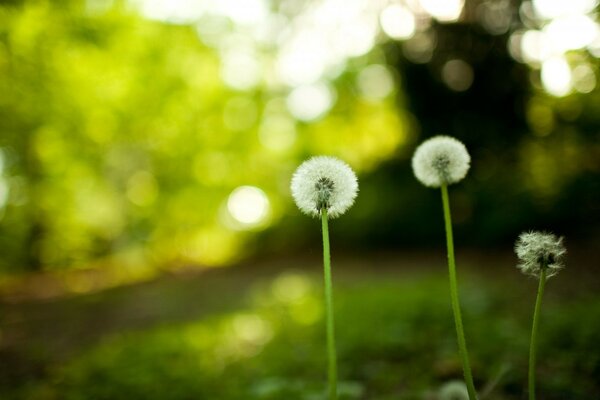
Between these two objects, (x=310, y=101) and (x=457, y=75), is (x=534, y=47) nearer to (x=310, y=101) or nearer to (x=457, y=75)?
(x=457, y=75)

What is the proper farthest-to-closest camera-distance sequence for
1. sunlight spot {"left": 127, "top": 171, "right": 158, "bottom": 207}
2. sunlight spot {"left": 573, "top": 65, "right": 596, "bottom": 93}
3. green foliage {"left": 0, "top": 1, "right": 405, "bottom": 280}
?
1. sunlight spot {"left": 127, "top": 171, "right": 158, "bottom": 207}
2. green foliage {"left": 0, "top": 1, "right": 405, "bottom": 280}
3. sunlight spot {"left": 573, "top": 65, "right": 596, "bottom": 93}

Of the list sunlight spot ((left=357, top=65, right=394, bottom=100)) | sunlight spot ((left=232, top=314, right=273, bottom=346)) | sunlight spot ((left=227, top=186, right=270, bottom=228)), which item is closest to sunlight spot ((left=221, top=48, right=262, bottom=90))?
sunlight spot ((left=227, top=186, right=270, bottom=228))

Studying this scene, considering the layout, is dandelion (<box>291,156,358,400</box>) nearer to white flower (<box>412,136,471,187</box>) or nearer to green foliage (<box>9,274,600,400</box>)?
white flower (<box>412,136,471,187</box>)

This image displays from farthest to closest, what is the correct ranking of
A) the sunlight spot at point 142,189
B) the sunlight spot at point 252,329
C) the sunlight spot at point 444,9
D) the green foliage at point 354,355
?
the sunlight spot at point 142,189 → the sunlight spot at point 444,9 → the sunlight spot at point 252,329 → the green foliage at point 354,355

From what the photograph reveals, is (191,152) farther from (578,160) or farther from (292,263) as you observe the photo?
(578,160)

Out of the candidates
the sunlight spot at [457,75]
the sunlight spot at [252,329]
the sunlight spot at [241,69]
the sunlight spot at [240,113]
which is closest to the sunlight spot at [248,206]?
the sunlight spot at [240,113]

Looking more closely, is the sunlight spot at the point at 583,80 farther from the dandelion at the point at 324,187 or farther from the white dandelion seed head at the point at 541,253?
the dandelion at the point at 324,187
